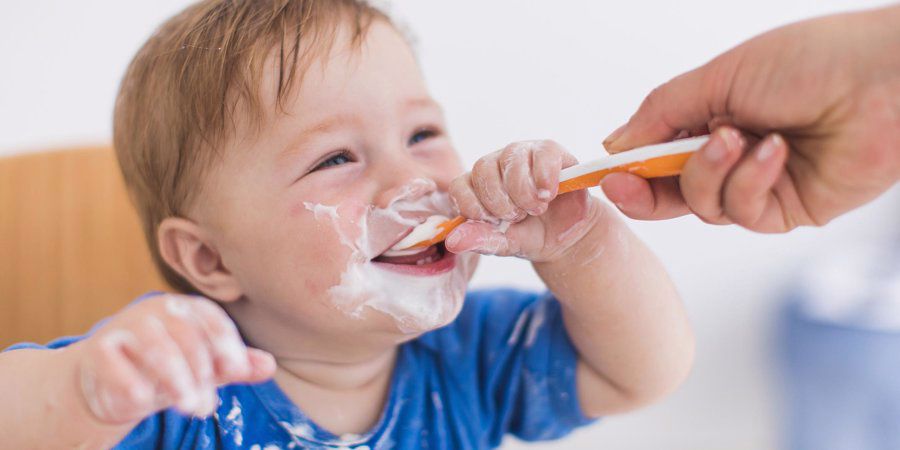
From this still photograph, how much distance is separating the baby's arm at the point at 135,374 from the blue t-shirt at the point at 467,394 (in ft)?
0.58

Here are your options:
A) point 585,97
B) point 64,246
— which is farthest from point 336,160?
point 585,97

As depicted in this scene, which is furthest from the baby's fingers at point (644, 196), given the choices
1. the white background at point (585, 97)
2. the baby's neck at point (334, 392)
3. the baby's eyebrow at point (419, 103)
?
the white background at point (585, 97)

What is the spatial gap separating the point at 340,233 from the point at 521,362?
0.26 m

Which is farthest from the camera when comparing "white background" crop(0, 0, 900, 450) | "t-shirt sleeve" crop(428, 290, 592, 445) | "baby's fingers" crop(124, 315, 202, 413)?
"white background" crop(0, 0, 900, 450)

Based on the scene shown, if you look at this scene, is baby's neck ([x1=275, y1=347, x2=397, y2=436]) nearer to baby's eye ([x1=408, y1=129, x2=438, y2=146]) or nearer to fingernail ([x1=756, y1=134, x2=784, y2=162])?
baby's eye ([x1=408, y1=129, x2=438, y2=146])

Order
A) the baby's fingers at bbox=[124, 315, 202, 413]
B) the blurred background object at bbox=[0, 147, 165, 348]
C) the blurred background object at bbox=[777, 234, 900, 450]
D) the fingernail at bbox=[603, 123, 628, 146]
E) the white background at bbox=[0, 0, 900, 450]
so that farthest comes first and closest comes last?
the white background at bbox=[0, 0, 900, 450], the blurred background object at bbox=[777, 234, 900, 450], the blurred background object at bbox=[0, 147, 165, 348], the fingernail at bbox=[603, 123, 628, 146], the baby's fingers at bbox=[124, 315, 202, 413]

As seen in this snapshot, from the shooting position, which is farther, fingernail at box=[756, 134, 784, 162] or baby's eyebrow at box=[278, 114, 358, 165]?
baby's eyebrow at box=[278, 114, 358, 165]

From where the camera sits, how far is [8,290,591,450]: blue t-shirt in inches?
24.8

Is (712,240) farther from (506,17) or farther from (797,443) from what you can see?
(506,17)

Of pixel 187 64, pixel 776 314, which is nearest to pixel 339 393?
pixel 187 64

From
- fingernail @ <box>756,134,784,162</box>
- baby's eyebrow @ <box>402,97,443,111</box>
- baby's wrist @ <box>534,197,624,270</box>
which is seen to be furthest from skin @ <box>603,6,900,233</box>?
baby's eyebrow @ <box>402,97,443,111</box>

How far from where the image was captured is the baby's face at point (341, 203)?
58 centimetres

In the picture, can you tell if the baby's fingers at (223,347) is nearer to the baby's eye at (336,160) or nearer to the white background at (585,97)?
the baby's eye at (336,160)

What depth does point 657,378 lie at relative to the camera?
2.20ft
